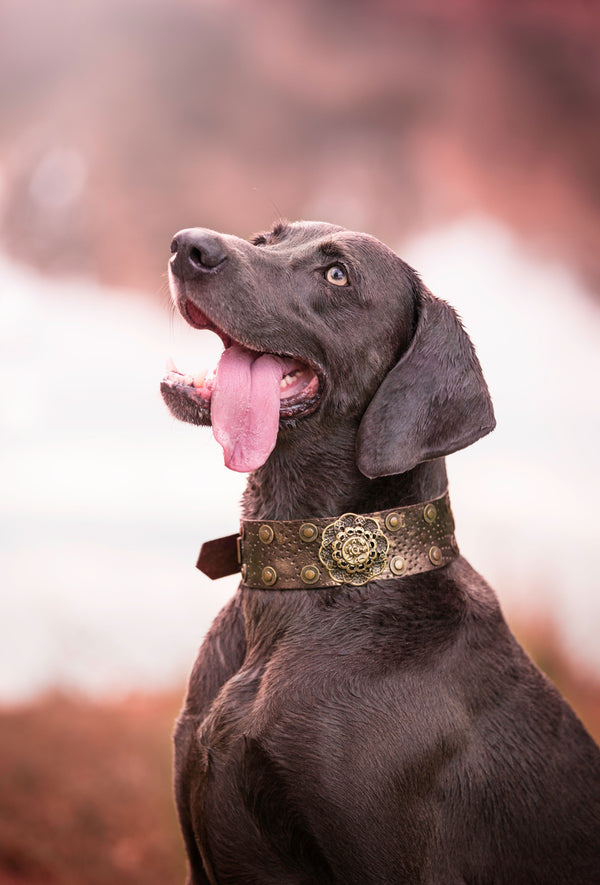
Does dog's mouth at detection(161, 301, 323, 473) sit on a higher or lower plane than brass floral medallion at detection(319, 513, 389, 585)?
higher

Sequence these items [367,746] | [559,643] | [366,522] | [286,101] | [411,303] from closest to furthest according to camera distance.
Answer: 1. [367,746]
2. [366,522]
3. [411,303]
4. [559,643]
5. [286,101]

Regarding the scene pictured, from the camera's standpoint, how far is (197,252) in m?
2.60

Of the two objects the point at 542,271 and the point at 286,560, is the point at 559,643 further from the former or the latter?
the point at 286,560

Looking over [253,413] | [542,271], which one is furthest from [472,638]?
[542,271]

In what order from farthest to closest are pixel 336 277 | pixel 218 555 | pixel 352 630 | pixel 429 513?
pixel 218 555 < pixel 336 277 < pixel 429 513 < pixel 352 630

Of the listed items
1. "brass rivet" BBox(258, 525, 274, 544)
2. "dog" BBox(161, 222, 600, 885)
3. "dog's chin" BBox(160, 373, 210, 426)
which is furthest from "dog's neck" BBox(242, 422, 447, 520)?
"dog's chin" BBox(160, 373, 210, 426)

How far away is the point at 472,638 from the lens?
8.41 ft

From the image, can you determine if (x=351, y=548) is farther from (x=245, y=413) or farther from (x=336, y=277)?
(x=336, y=277)

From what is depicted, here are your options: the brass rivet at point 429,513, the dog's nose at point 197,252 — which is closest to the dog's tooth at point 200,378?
the dog's nose at point 197,252

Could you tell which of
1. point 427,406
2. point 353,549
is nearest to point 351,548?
point 353,549

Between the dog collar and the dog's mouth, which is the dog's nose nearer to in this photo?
the dog's mouth

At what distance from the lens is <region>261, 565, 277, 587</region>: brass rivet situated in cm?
260

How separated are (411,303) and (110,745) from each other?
3.01 meters

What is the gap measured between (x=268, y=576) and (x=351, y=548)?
0.23 metres
